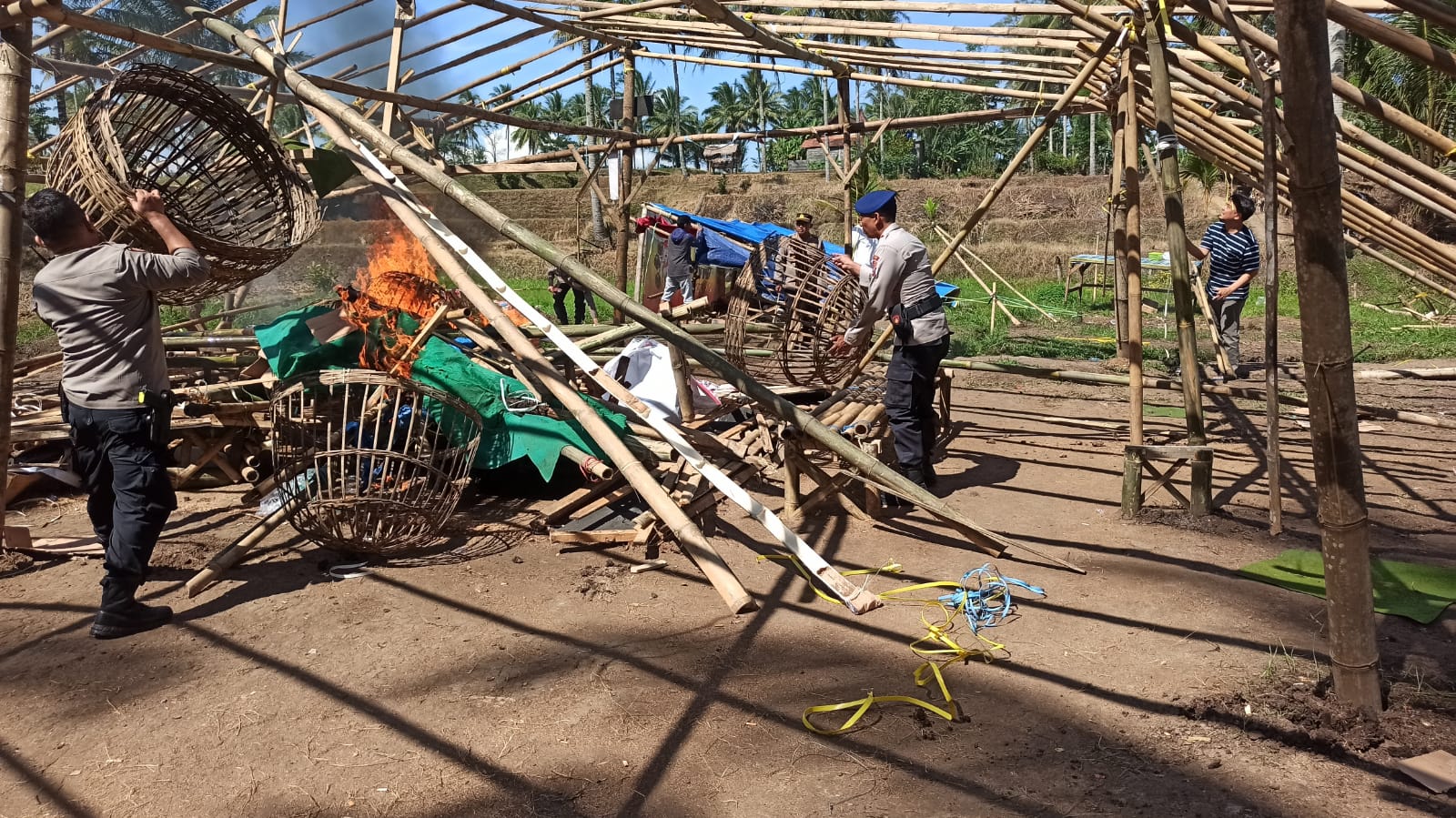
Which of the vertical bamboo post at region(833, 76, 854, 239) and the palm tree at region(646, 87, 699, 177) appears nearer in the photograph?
the vertical bamboo post at region(833, 76, 854, 239)

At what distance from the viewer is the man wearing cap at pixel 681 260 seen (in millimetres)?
13281

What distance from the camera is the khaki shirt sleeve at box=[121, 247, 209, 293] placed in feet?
12.7

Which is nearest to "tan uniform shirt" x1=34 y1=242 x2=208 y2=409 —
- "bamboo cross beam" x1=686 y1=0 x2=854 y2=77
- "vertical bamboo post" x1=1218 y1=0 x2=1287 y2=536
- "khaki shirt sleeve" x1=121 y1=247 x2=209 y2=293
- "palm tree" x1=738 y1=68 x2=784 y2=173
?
"khaki shirt sleeve" x1=121 y1=247 x2=209 y2=293

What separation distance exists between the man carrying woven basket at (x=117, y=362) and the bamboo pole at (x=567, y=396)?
3.67 ft

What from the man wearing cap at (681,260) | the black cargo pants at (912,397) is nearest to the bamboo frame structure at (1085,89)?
the black cargo pants at (912,397)

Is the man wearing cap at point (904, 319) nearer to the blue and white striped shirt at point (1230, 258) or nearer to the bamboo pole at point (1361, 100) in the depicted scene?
the bamboo pole at point (1361, 100)

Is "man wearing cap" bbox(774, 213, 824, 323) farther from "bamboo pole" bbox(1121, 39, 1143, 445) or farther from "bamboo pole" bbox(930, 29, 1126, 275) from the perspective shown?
"bamboo pole" bbox(1121, 39, 1143, 445)

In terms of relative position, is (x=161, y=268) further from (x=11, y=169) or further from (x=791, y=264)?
(x=791, y=264)

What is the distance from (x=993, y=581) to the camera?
4.43 metres

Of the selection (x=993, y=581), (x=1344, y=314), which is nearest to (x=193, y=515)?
(x=993, y=581)

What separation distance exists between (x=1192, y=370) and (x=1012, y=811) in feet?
11.3

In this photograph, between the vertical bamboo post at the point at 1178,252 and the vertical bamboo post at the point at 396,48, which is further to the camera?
the vertical bamboo post at the point at 396,48

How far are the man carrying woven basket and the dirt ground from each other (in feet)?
1.30

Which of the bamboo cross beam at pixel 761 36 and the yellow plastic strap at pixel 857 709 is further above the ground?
the bamboo cross beam at pixel 761 36
